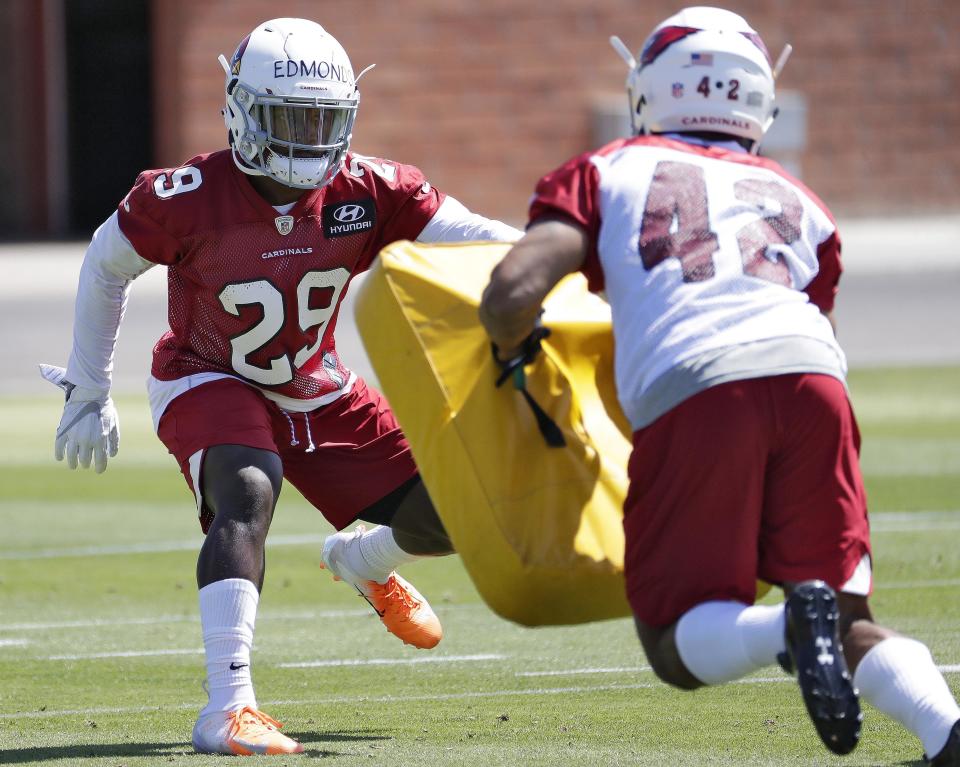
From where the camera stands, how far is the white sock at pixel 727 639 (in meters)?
4.04

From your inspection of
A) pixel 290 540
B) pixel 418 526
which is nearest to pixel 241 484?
pixel 418 526

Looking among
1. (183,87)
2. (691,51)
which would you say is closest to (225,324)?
(691,51)

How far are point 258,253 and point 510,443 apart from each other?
53.0 inches

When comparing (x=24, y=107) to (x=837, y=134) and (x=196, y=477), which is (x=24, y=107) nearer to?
(x=837, y=134)

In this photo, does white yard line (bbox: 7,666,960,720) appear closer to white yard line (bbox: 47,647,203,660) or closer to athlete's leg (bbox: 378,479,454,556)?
athlete's leg (bbox: 378,479,454,556)

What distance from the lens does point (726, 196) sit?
428cm

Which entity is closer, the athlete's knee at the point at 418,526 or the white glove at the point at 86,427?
the white glove at the point at 86,427

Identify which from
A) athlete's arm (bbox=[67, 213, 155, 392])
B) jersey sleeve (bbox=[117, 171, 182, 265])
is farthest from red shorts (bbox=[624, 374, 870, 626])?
athlete's arm (bbox=[67, 213, 155, 392])

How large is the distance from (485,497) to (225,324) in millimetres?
1421

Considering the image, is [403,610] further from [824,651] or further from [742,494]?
[824,651]

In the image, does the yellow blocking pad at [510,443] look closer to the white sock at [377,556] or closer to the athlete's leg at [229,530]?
the athlete's leg at [229,530]

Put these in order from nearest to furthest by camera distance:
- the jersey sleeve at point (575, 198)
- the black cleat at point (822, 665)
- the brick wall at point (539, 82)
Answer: the black cleat at point (822, 665), the jersey sleeve at point (575, 198), the brick wall at point (539, 82)

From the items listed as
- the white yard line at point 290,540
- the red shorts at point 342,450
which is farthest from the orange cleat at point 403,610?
the white yard line at point 290,540

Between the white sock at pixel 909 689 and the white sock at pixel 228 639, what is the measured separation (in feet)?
5.82
